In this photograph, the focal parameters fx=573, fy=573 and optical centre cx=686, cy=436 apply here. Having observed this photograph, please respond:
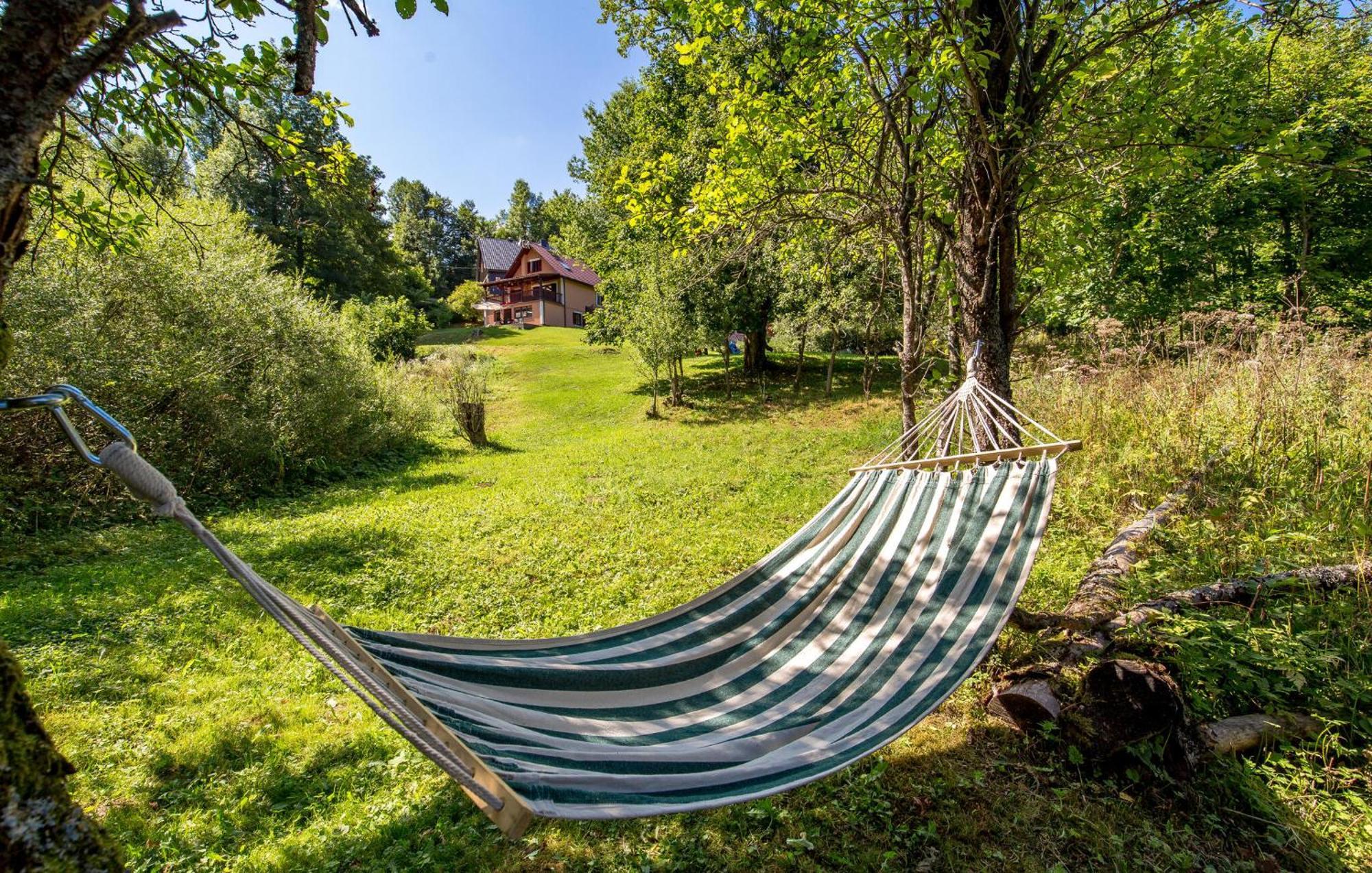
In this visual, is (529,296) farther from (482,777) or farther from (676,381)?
(482,777)

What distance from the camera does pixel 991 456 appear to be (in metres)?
2.59

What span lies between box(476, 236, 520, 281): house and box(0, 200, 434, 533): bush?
28.4 metres

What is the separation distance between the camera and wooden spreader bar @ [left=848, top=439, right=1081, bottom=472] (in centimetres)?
225

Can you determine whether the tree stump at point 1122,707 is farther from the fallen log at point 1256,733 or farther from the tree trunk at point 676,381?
the tree trunk at point 676,381

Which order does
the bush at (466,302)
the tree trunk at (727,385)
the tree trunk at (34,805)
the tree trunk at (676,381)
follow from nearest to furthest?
the tree trunk at (34,805) → the tree trunk at (676,381) → the tree trunk at (727,385) → the bush at (466,302)

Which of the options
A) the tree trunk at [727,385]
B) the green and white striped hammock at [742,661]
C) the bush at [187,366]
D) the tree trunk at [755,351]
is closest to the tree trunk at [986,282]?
the green and white striped hammock at [742,661]

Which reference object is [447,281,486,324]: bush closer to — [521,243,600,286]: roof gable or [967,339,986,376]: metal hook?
[521,243,600,286]: roof gable

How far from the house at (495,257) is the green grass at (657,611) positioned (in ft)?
104

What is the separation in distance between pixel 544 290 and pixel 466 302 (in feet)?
13.5

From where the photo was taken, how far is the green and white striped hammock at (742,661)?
1.18 meters

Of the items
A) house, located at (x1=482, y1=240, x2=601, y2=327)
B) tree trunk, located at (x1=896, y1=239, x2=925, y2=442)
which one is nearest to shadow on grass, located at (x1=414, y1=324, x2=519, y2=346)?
house, located at (x1=482, y1=240, x2=601, y2=327)

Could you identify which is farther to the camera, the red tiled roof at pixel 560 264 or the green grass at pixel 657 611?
the red tiled roof at pixel 560 264

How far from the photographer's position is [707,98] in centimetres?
1082

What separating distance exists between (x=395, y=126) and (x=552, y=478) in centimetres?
422
